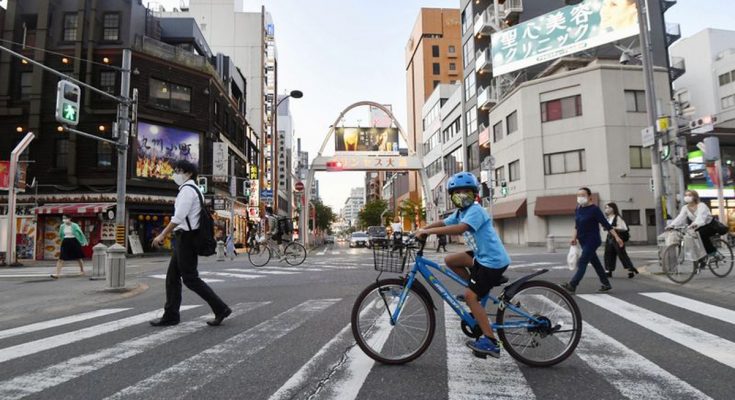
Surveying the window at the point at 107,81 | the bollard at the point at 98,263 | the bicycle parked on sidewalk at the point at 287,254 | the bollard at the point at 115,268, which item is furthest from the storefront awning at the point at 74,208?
the bollard at the point at 115,268

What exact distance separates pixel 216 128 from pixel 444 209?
2693cm

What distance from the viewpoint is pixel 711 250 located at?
866 cm

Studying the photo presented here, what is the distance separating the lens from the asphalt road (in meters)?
3.17

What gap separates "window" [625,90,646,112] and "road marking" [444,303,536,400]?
30.7 meters

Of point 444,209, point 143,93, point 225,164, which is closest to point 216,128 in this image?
point 225,164

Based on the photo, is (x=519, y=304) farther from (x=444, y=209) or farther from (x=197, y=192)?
(x=444, y=209)

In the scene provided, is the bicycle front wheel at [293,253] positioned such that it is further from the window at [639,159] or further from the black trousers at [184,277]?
the window at [639,159]

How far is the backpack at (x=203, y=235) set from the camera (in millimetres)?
5617

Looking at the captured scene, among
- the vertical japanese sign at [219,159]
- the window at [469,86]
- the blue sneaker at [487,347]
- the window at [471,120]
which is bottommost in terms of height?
the blue sneaker at [487,347]

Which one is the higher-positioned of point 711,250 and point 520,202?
point 520,202

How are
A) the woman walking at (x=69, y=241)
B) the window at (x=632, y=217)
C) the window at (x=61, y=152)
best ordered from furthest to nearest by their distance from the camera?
1. the window at (x=632, y=217)
2. the window at (x=61, y=152)
3. the woman walking at (x=69, y=241)

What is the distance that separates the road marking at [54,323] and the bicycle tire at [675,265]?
33.5ft

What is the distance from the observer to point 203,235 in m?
5.66

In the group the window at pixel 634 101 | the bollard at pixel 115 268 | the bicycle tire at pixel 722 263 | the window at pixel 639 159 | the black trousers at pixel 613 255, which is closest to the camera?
the bicycle tire at pixel 722 263
